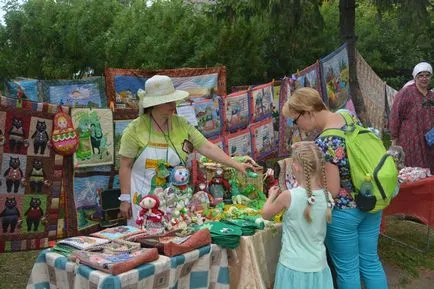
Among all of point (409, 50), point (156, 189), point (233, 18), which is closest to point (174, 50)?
point (233, 18)

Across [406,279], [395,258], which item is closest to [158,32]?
[395,258]

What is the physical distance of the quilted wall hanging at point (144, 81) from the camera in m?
5.26

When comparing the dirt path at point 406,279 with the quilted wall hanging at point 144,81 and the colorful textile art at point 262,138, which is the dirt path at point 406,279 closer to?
the colorful textile art at point 262,138

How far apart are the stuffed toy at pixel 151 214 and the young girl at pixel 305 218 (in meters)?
0.61

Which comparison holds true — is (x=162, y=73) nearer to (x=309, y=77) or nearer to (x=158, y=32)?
(x=309, y=77)

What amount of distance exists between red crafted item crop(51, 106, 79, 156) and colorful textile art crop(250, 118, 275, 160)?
2.82 m

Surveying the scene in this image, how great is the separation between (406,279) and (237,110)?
273 centimetres

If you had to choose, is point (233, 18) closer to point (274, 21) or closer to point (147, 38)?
point (274, 21)

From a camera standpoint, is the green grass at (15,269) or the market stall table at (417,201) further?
the market stall table at (417,201)

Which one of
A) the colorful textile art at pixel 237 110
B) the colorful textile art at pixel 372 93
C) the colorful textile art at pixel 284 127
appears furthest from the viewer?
the colorful textile art at pixel 372 93

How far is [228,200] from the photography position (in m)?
3.88

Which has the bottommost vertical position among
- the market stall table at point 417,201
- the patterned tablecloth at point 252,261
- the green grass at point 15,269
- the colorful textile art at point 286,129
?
the green grass at point 15,269

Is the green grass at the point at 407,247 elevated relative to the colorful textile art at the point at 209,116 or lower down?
lower down

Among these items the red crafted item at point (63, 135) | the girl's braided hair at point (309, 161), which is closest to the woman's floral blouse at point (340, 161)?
the girl's braided hair at point (309, 161)
